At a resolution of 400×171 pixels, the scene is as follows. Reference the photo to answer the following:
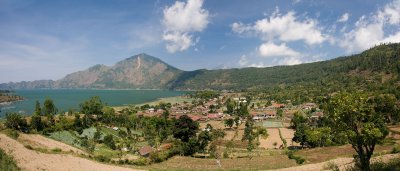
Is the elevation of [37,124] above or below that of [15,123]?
below

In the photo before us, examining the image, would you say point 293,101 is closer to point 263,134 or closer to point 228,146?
point 263,134

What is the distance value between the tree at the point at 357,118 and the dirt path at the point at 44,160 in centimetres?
2645

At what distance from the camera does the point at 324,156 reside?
43219 mm

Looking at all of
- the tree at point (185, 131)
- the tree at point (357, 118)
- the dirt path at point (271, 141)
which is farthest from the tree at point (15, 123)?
the tree at point (357, 118)

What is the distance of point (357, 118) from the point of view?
1908 centimetres

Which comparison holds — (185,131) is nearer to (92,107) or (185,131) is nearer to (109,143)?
(109,143)

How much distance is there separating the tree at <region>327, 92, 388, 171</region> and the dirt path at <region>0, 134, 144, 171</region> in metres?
26.4

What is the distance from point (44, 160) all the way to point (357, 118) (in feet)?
103

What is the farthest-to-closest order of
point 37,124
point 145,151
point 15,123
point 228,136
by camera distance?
point 228,136 → point 37,124 → point 15,123 → point 145,151

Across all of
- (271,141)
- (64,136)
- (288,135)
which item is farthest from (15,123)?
(288,135)

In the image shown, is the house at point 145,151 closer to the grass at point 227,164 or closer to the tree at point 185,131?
the tree at point 185,131

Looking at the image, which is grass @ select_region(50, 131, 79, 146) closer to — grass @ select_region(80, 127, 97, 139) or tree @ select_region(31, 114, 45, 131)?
grass @ select_region(80, 127, 97, 139)

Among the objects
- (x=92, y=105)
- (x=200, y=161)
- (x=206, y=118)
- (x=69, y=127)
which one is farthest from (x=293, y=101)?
(x=200, y=161)

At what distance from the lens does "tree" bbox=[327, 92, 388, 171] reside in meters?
18.4
